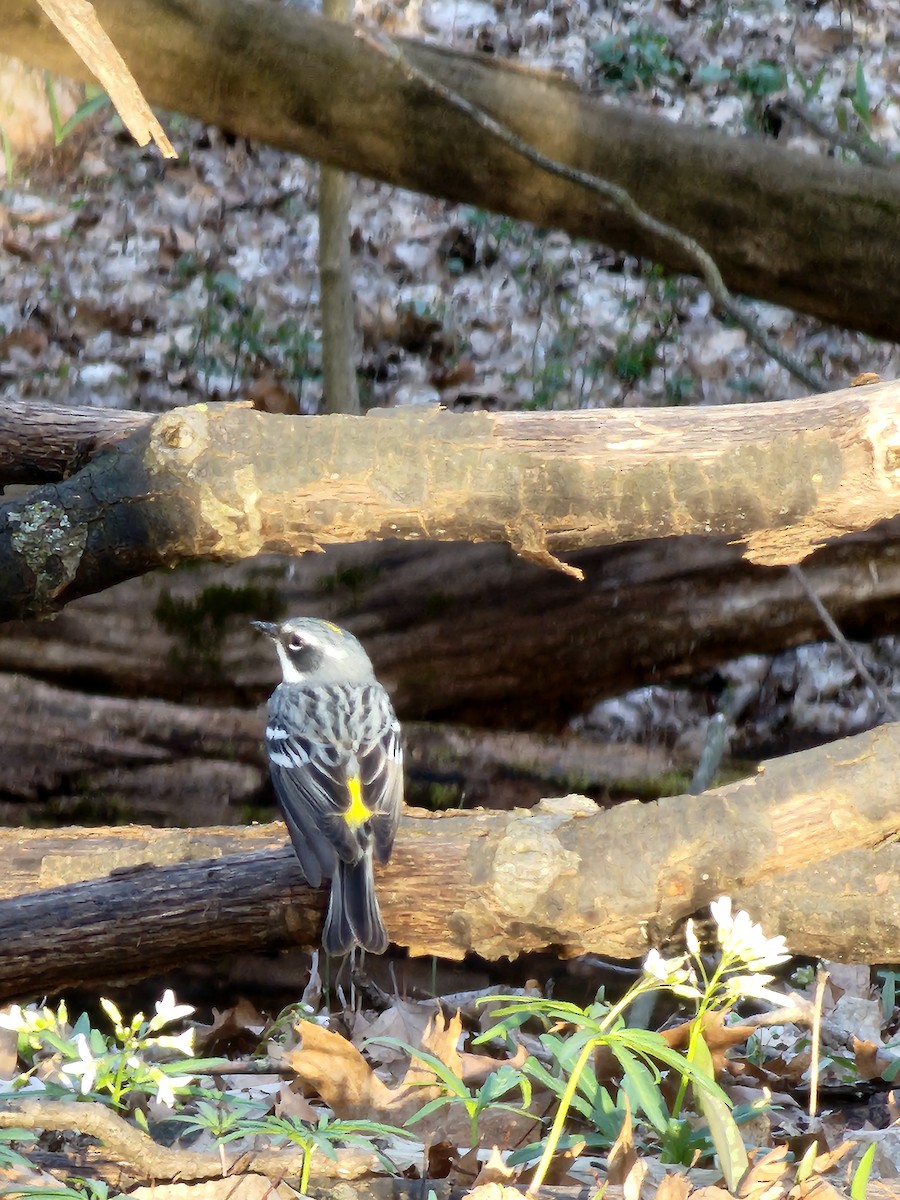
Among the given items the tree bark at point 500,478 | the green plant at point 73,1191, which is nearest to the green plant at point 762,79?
the tree bark at point 500,478

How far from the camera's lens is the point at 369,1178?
210 centimetres

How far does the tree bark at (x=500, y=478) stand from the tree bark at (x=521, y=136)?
198 centimetres

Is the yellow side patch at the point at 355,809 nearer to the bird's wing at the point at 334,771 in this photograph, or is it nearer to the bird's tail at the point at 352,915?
the bird's wing at the point at 334,771

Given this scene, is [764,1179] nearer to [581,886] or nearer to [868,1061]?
[581,886]

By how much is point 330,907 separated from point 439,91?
10.8ft

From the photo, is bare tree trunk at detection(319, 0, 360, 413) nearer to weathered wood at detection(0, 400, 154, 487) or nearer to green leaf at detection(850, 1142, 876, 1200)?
weathered wood at detection(0, 400, 154, 487)

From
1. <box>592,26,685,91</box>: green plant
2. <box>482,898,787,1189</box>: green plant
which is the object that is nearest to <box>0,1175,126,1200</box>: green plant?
<box>482,898,787,1189</box>: green plant

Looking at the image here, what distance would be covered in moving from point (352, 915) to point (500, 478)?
1.21 m


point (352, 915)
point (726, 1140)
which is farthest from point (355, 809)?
point (726, 1140)

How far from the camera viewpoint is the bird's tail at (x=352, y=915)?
2.94m

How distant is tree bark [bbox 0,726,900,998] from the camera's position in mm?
2861

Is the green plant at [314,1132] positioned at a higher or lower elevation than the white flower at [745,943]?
lower

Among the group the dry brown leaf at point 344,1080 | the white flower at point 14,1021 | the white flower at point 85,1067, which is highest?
the white flower at point 14,1021

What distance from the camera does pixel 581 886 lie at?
2.91m
